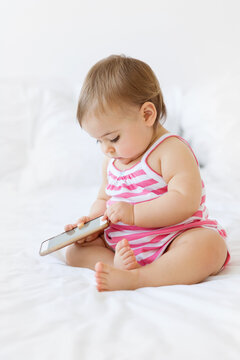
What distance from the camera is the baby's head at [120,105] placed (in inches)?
34.2

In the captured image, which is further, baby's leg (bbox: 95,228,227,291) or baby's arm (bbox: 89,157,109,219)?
baby's arm (bbox: 89,157,109,219)

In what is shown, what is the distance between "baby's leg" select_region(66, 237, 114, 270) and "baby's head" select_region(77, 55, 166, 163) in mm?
223

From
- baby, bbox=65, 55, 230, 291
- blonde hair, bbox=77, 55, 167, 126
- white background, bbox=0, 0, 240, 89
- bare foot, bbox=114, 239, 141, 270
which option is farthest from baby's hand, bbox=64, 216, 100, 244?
white background, bbox=0, 0, 240, 89

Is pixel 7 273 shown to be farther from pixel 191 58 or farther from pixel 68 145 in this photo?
pixel 191 58

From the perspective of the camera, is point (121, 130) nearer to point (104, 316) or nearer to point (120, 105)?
point (120, 105)

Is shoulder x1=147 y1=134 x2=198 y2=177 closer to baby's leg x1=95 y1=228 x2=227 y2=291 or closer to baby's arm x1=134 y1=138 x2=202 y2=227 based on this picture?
baby's arm x1=134 y1=138 x2=202 y2=227

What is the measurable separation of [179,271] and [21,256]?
0.37m

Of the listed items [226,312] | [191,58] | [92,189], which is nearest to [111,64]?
[226,312]

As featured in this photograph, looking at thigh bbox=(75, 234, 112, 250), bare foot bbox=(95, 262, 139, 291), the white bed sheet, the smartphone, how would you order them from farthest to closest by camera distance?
1. thigh bbox=(75, 234, 112, 250)
2. the smartphone
3. bare foot bbox=(95, 262, 139, 291)
4. the white bed sheet

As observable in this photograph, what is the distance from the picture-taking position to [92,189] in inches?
64.2

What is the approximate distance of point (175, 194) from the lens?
2.80 ft

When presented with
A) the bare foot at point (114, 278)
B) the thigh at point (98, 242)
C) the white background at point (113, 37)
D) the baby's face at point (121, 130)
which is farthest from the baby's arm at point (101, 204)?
the white background at point (113, 37)

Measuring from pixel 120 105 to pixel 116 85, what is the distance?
4 centimetres

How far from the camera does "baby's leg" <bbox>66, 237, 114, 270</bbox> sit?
94cm
